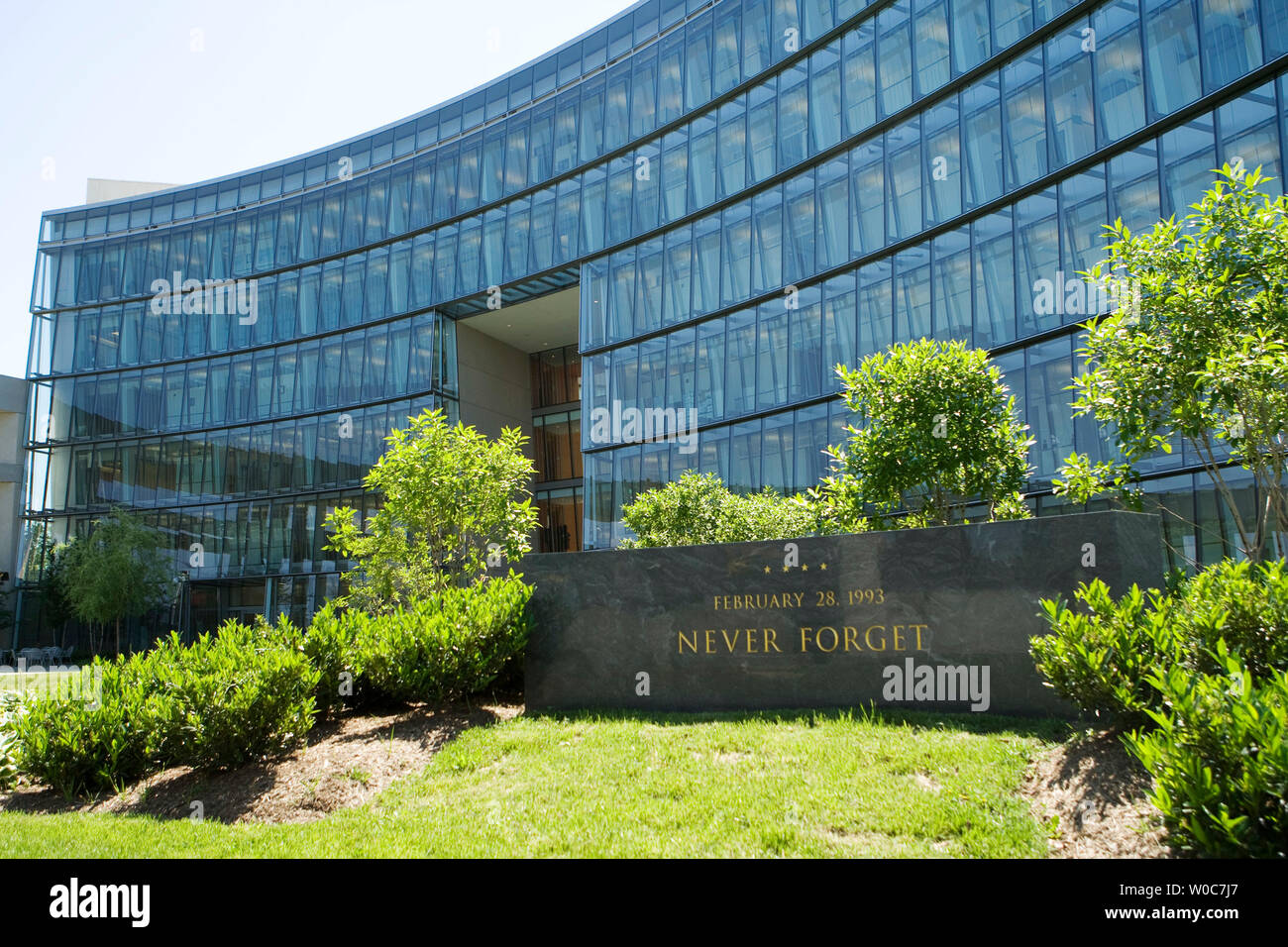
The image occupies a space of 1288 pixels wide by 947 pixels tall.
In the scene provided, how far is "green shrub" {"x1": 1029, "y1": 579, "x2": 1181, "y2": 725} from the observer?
6.27 metres

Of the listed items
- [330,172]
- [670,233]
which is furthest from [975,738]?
[330,172]

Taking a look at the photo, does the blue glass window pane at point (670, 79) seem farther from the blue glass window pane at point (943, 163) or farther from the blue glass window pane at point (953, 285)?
the blue glass window pane at point (953, 285)

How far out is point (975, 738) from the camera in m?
7.62

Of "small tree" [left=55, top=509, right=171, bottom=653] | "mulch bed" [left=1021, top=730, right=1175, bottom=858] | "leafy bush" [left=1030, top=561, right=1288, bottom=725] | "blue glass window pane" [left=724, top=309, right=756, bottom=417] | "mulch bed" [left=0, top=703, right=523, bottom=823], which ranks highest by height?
"blue glass window pane" [left=724, top=309, right=756, bottom=417]

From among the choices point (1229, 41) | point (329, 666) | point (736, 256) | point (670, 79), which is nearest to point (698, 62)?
point (670, 79)

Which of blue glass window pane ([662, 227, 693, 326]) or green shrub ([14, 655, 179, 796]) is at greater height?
blue glass window pane ([662, 227, 693, 326])

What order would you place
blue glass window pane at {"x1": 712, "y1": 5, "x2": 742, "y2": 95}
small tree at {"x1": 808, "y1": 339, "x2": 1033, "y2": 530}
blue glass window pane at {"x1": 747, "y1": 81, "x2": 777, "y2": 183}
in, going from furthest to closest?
blue glass window pane at {"x1": 712, "y1": 5, "x2": 742, "y2": 95} < blue glass window pane at {"x1": 747, "y1": 81, "x2": 777, "y2": 183} < small tree at {"x1": 808, "y1": 339, "x2": 1033, "y2": 530}

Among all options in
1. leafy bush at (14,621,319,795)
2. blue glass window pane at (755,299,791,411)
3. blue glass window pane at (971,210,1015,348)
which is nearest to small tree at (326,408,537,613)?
leafy bush at (14,621,319,795)

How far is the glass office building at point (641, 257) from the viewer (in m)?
20.5

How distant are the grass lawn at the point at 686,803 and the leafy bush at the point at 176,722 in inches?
33.0

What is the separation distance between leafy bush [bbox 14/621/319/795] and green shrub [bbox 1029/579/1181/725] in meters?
7.45

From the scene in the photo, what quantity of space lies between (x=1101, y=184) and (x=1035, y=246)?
1.97m

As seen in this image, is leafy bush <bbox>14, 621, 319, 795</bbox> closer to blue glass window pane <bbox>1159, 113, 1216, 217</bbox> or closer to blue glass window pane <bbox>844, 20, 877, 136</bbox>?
blue glass window pane <bbox>1159, 113, 1216, 217</bbox>

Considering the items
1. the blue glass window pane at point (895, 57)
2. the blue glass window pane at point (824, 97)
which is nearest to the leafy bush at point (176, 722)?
the blue glass window pane at point (895, 57)
